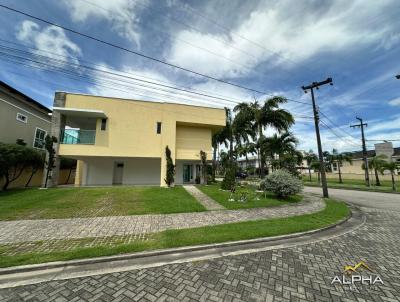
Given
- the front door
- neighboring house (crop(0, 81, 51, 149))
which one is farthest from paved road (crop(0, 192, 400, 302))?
neighboring house (crop(0, 81, 51, 149))

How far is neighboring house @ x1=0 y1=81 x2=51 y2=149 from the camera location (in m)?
14.7

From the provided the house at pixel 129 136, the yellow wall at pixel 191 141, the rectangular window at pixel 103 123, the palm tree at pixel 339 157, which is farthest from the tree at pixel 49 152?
the palm tree at pixel 339 157

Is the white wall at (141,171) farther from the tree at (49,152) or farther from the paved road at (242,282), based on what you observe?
the paved road at (242,282)

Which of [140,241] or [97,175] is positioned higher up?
[97,175]

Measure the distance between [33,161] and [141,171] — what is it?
9.09m

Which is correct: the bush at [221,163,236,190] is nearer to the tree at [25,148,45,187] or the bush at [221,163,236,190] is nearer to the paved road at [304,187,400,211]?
the paved road at [304,187,400,211]

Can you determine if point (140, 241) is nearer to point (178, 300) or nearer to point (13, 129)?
point (178, 300)

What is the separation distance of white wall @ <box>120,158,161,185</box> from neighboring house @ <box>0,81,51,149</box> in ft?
29.1

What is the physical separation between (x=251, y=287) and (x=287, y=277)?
3.00ft

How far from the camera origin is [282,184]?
12477 mm

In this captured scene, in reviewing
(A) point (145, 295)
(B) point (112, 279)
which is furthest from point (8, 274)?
(A) point (145, 295)

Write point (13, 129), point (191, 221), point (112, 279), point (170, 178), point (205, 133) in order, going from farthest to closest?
point (205, 133) < point (170, 178) < point (13, 129) < point (191, 221) < point (112, 279)

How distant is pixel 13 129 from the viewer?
1564 cm

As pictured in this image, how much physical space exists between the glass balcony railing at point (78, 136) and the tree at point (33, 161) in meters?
2.13
